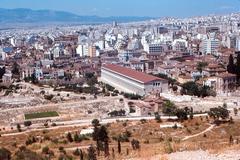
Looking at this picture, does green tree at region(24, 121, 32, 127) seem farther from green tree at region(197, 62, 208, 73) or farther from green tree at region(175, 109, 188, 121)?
green tree at region(197, 62, 208, 73)

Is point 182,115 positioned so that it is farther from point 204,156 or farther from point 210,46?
point 210,46

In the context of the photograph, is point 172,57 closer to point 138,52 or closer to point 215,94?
point 138,52

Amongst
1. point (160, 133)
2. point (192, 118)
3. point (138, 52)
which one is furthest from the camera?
point (138, 52)

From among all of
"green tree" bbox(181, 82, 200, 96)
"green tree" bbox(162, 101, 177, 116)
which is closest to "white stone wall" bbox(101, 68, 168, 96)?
"green tree" bbox(181, 82, 200, 96)

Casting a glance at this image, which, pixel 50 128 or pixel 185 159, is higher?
pixel 185 159

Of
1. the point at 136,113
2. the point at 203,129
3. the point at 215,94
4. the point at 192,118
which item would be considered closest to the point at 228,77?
the point at 215,94

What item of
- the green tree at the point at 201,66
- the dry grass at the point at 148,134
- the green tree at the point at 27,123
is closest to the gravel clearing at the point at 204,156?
the dry grass at the point at 148,134

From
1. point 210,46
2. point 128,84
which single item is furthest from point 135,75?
point 210,46
